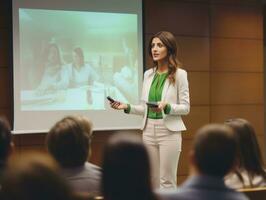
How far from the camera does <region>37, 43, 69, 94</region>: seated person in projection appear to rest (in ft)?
17.7

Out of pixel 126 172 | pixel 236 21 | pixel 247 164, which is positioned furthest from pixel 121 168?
pixel 236 21

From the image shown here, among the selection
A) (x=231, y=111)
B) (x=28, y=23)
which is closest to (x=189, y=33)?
(x=231, y=111)

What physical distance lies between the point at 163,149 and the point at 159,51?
78cm

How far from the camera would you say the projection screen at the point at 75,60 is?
5.29 meters

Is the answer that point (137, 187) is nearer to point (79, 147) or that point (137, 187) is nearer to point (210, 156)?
point (210, 156)

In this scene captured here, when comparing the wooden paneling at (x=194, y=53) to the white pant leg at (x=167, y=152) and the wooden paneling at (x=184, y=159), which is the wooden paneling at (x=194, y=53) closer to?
the wooden paneling at (x=184, y=159)

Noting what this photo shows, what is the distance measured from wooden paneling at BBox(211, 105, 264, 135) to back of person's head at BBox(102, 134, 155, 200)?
5.00 metres

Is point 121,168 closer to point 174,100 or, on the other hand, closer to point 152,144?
point 152,144

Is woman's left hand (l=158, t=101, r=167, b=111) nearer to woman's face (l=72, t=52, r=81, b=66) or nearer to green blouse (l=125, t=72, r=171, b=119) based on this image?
green blouse (l=125, t=72, r=171, b=119)

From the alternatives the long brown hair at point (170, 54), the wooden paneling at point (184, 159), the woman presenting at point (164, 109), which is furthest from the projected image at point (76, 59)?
the long brown hair at point (170, 54)

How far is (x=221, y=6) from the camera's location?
6.43m

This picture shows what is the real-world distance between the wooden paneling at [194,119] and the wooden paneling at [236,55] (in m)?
0.57

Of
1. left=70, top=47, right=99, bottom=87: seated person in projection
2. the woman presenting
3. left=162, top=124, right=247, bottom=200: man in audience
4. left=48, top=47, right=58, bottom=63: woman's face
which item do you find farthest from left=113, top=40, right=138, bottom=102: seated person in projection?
left=162, top=124, right=247, bottom=200: man in audience

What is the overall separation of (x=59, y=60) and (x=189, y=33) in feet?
5.77
